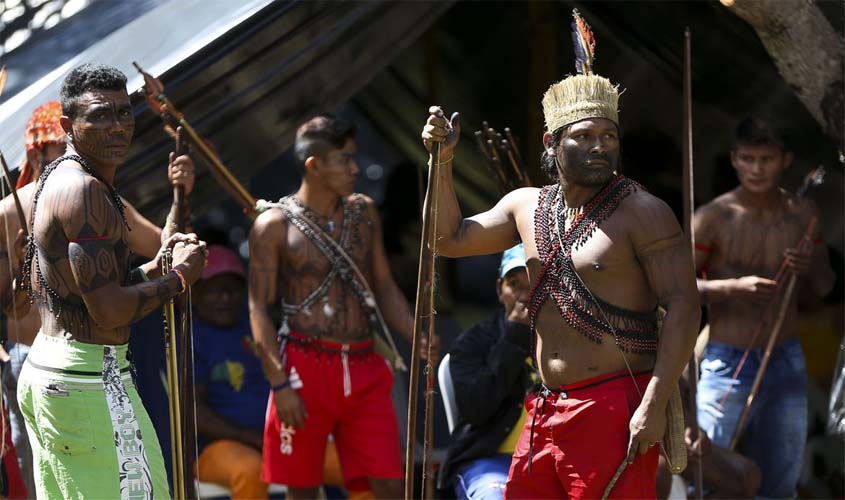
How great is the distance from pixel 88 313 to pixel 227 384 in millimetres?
2489

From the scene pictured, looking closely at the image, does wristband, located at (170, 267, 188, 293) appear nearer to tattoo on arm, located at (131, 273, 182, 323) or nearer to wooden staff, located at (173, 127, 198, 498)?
tattoo on arm, located at (131, 273, 182, 323)

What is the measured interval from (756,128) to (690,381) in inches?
59.0

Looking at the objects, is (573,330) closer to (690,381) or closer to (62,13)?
(690,381)

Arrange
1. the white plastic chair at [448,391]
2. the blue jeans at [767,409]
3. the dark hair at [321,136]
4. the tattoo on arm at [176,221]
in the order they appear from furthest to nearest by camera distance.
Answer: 1. the blue jeans at [767,409]
2. the dark hair at [321,136]
3. the white plastic chair at [448,391]
4. the tattoo on arm at [176,221]

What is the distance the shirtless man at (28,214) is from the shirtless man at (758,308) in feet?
7.97

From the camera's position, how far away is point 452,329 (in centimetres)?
812

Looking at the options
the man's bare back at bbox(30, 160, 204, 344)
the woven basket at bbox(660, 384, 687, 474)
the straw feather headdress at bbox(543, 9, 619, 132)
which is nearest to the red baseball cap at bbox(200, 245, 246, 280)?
the man's bare back at bbox(30, 160, 204, 344)

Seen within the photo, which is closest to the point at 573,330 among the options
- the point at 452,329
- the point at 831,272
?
the point at 831,272

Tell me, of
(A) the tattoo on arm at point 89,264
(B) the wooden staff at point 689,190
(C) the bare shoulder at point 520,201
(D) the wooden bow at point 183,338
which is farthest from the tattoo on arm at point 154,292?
(B) the wooden staff at point 689,190

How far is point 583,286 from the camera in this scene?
427 centimetres

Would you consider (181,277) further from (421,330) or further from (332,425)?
(332,425)

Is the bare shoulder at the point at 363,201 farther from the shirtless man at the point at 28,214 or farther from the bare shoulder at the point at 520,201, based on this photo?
the bare shoulder at the point at 520,201

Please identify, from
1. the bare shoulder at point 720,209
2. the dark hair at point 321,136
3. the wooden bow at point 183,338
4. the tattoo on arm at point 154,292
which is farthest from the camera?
the bare shoulder at point 720,209

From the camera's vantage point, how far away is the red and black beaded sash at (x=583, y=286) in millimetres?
4242
